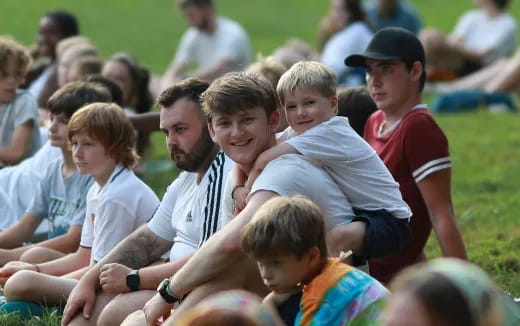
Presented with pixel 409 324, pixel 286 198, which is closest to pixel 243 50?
pixel 286 198

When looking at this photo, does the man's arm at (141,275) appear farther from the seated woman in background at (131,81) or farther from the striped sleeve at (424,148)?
the seated woman in background at (131,81)

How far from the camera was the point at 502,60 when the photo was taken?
1446 cm

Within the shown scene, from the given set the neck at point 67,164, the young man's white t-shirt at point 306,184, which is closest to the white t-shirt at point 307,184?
the young man's white t-shirt at point 306,184

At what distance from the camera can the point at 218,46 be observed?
1312cm

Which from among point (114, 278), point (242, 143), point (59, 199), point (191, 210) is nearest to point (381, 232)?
point (242, 143)

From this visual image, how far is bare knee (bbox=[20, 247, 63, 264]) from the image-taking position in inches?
261

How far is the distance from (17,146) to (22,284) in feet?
9.18

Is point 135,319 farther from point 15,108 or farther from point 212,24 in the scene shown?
point 212,24

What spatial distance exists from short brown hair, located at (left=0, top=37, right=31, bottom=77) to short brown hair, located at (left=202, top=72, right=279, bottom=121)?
3793 mm

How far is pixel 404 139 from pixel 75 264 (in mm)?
1986

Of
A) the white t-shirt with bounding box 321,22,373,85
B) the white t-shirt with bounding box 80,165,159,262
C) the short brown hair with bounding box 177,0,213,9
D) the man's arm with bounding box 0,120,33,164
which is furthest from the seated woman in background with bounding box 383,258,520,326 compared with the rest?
the short brown hair with bounding box 177,0,213,9

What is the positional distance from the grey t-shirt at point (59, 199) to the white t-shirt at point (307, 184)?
7.86 feet

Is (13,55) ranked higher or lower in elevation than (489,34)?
higher

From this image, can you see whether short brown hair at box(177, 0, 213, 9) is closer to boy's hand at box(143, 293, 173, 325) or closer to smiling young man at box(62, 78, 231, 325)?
smiling young man at box(62, 78, 231, 325)
